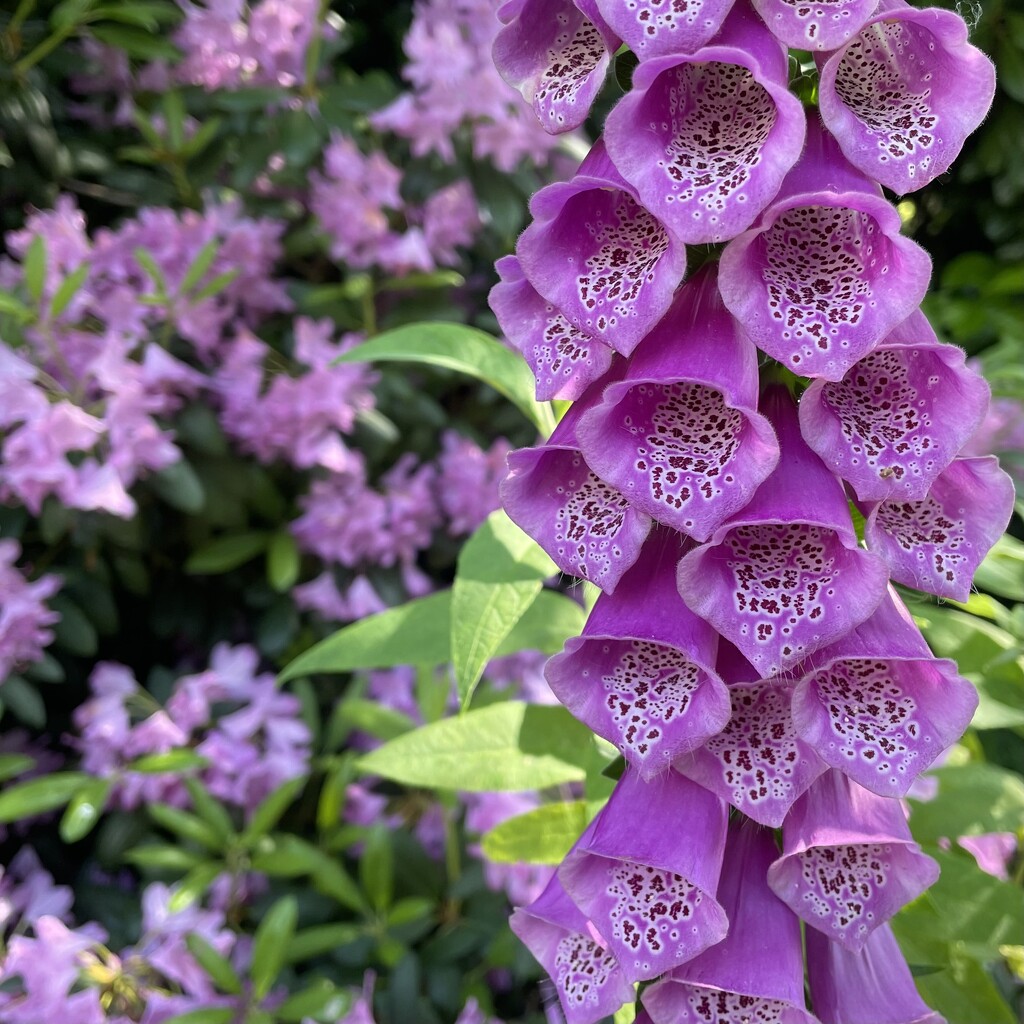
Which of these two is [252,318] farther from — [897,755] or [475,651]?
[897,755]

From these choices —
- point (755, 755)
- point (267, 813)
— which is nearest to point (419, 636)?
point (755, 755)

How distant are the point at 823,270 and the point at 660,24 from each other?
127mm

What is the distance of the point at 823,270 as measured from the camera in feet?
1.38

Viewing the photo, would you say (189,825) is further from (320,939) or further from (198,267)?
(198,267)

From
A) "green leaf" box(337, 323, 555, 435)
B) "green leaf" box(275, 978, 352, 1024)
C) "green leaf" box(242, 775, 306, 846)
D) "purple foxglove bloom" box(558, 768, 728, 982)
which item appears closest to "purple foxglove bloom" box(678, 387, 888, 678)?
"purple foxglove bloom" box(558, 768, 728, 982)

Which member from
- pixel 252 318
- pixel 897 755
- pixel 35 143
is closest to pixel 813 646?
pixel 897 755

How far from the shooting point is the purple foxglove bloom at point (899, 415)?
1.36 feet

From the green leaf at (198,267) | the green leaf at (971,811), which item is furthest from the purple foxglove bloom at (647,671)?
the green leaf at (198,267)

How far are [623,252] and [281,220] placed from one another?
3.69 ft

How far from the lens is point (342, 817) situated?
52.8 inches

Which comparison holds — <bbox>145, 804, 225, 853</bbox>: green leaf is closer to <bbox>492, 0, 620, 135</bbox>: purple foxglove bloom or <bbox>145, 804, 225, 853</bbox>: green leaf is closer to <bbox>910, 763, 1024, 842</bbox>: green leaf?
<bbox>910, 763, 1024, 842</bbox>: green leaf

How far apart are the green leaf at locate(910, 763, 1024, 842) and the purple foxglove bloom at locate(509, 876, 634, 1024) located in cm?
34

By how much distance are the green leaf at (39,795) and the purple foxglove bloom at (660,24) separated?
1088 mm

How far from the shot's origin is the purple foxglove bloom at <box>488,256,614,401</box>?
448mm
